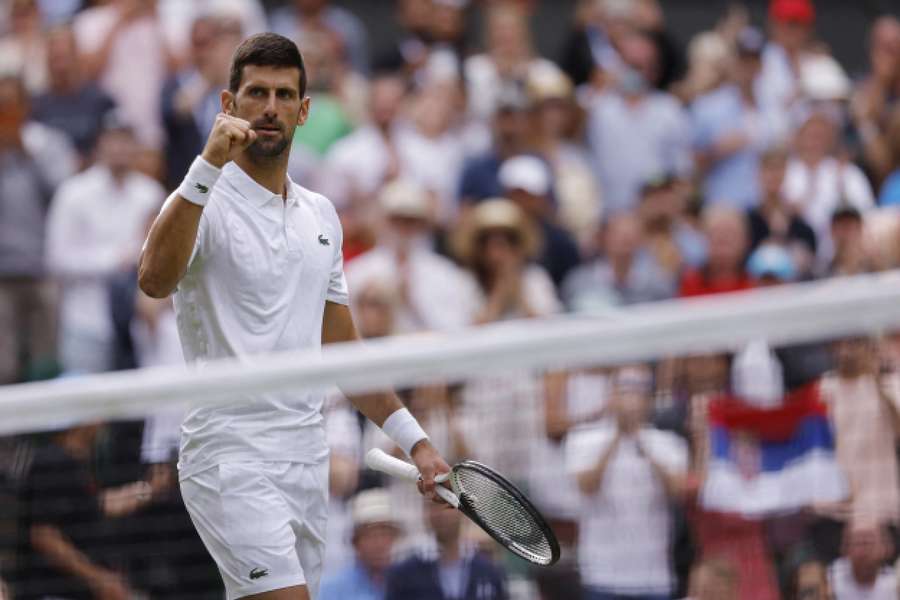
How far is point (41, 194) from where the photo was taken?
10422 mm

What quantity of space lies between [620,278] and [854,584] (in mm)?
4070

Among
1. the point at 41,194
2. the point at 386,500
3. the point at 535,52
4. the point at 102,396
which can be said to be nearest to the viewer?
the point at 102,396

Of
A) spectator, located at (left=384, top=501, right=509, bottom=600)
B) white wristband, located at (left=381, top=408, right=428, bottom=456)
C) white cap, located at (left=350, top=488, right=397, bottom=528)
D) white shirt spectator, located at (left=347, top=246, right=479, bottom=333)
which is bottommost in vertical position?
spectator, located at (left=384, top=501, right=509, bottom=600)

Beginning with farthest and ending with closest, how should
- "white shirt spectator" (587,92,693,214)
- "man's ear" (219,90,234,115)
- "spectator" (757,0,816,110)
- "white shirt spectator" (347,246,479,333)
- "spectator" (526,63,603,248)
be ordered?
"spectator" (757,0,816,110) < "white shirt spectator" (587,92,693,214) < "spectator" (526,63,603,248) < "white shirt spectator" (347,246,479,333) < "man's ear" (219,90,234,115)

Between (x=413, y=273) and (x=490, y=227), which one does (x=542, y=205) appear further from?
(x=413, y=273)

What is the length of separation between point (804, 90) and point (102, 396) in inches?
331

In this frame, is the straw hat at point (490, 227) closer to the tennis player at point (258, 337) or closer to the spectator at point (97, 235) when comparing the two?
the spectator at point (97, 235)

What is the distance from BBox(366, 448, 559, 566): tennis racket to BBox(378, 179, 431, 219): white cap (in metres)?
4.58

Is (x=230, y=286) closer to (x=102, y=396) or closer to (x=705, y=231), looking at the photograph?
(x=102, y=396)

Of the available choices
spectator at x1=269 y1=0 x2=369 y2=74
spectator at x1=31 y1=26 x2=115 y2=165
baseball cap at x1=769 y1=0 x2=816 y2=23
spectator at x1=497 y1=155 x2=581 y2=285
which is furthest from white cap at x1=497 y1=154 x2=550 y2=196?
baseball cap at x1=769 y1=0 x2=816 y2=23

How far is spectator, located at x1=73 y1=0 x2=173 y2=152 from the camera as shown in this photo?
37.0ft

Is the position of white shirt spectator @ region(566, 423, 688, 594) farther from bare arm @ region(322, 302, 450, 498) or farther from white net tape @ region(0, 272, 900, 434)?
white net tape @ region(0, 272, 900, 434)

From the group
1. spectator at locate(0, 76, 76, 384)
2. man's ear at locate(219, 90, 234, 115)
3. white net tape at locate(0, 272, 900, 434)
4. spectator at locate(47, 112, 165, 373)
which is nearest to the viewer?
white net tape at locate(0, 272, 900, 434)

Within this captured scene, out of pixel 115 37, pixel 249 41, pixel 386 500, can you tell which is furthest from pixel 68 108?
pixel 249 41
